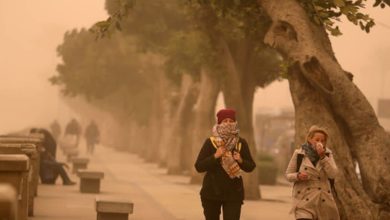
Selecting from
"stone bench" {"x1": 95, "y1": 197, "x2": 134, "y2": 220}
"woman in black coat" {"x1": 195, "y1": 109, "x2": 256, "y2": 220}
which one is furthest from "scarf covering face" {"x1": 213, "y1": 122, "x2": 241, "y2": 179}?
"stone bench" {"x1": 95, "y1": 197, "x2": 134, "y2": 220}

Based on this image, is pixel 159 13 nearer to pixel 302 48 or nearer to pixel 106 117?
pixel 302 48

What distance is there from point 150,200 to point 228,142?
14566mm

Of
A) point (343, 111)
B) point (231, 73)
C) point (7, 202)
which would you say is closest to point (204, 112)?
point (231, 73)

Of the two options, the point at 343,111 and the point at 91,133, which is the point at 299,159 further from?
the point at 91,133

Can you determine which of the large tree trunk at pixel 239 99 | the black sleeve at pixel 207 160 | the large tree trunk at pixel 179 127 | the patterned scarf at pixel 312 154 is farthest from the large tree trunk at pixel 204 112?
the patterned scarf at pixel 312 154

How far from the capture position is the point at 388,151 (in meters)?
15.2

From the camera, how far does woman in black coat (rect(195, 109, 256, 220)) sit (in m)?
11.7

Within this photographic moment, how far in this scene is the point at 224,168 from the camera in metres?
11.8

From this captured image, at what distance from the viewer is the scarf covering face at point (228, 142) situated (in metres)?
11.6

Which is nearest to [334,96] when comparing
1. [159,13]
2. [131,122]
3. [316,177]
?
[316,177]

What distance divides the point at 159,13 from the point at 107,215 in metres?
23.5

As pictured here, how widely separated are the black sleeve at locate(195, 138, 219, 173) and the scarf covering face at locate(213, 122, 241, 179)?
3.9 inches

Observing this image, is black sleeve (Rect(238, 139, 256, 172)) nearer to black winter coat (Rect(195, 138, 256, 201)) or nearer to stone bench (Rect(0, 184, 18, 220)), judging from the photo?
black winter coat (Rect(195, 138, 256, 201))

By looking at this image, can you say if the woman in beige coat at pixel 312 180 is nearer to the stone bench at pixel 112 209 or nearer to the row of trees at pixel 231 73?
the row of trees at pixel 231 73
